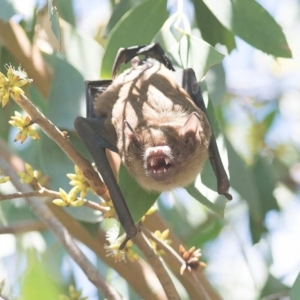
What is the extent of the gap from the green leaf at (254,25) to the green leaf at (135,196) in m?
0.79

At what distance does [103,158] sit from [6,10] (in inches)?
35.9

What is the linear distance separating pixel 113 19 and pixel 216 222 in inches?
76.3

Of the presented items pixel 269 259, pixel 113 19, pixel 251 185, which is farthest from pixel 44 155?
pixel 269 259

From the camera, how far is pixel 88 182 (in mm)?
2279

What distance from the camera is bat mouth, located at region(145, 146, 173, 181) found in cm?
255

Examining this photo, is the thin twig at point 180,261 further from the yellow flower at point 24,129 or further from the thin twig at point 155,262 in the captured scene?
the yellow flower at point 24,129

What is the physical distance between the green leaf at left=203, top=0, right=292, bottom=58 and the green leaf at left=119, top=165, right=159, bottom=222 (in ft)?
2.60

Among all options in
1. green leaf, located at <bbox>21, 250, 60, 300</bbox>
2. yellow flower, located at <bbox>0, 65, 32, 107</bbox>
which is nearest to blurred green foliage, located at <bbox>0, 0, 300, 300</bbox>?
yellow flower, located at <bbox>0, 65, 32, 107</bbox>

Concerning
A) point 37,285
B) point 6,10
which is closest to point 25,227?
point 6,10

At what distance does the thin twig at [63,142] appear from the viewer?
78.9 inches

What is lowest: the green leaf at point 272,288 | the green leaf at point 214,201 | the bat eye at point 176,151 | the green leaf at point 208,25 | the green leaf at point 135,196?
the green leaf at point 272,288

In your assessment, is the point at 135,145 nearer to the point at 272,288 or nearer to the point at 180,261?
the point at 180,261

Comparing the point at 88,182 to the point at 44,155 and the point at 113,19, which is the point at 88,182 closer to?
the point at 44,155

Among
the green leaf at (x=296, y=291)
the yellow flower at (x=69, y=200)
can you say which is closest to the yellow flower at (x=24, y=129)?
the yellow flower at (x=69, y=200)
